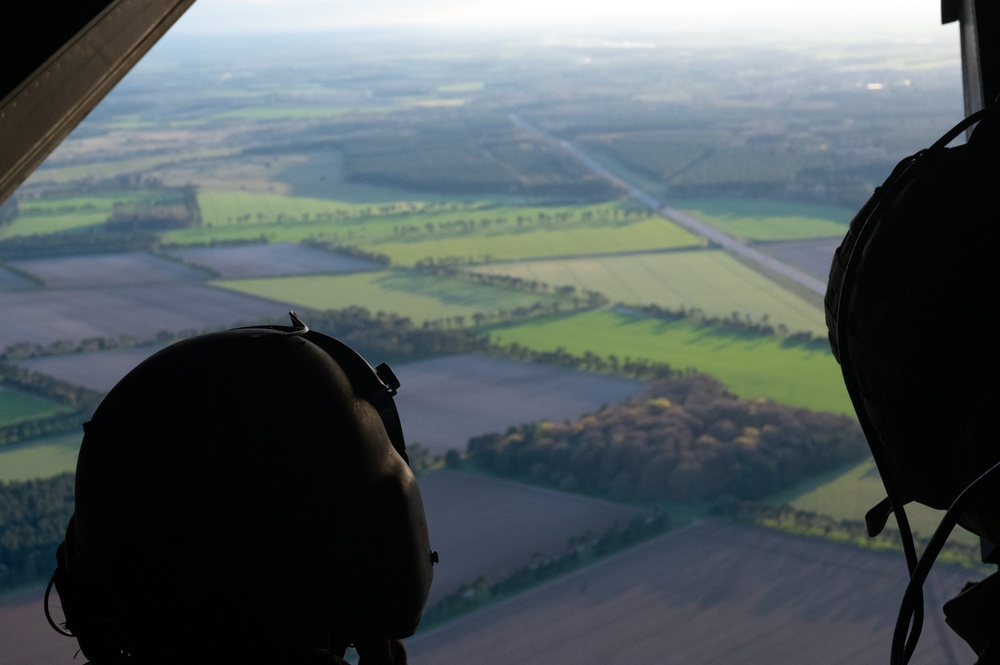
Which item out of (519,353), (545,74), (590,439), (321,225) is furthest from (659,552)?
(545,74)

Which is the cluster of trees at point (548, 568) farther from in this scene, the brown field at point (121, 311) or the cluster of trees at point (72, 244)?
the cluster of trees at point (72, 244)

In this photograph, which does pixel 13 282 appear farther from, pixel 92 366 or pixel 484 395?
pixel 484 395

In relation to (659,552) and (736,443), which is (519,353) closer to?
(736,443)

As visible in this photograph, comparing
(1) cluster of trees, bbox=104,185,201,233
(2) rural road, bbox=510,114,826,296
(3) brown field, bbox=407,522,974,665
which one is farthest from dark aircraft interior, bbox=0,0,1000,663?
(1) cluster of trees, bbox=104,185,201,233

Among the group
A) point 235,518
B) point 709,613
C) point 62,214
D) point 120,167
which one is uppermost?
point 235,518

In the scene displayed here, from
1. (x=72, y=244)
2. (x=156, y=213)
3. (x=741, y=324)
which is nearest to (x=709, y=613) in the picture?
(x=741, y=324)

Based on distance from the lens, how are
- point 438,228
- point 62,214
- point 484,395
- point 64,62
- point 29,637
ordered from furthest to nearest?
point 62,214, point 438,228, point 484,395, point 29,637, point 64,62
